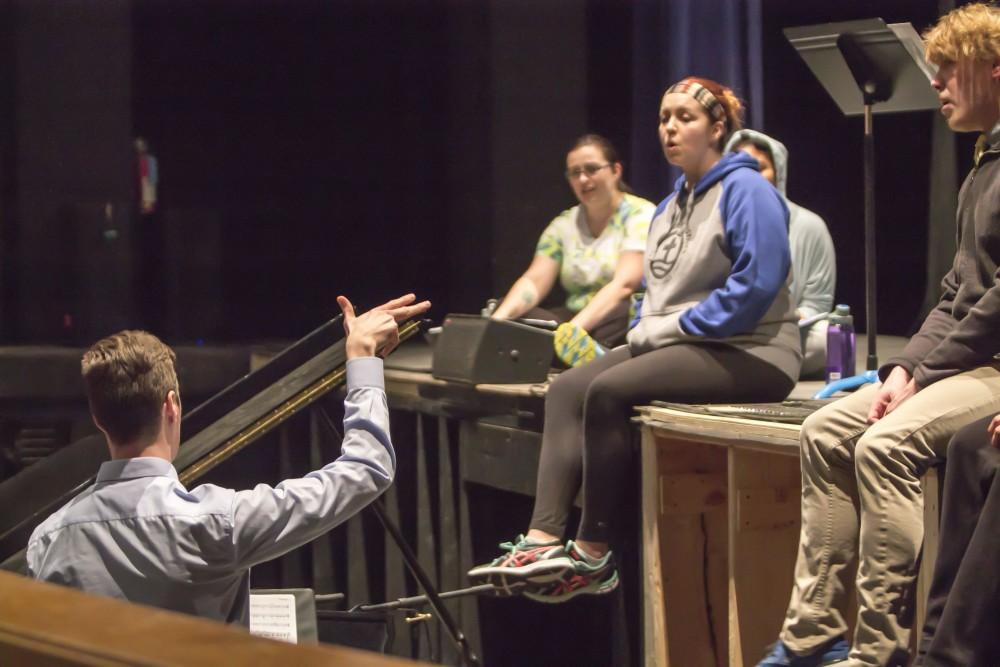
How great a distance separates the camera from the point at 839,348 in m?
4.29

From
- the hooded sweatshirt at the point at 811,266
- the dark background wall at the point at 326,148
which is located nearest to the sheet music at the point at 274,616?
the hooded sweatshirt at the point at 811,266

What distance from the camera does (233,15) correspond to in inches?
284

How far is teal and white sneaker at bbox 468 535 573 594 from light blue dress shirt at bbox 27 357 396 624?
1.43 meters

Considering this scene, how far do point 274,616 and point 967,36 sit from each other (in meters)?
1.64

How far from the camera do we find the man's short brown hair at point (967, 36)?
8.65 feet

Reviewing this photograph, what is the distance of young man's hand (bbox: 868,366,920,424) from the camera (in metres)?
2.64

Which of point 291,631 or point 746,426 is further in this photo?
point 746,426

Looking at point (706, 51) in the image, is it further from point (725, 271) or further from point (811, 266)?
point (725, 271)

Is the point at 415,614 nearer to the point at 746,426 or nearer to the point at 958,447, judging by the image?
the point at 746,426

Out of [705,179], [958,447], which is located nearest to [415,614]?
[705,179]

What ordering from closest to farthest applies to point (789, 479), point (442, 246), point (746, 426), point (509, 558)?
1. point (746, 426)
2. point (789, 479)
3. point (509, 558)
4. point (442, 246)

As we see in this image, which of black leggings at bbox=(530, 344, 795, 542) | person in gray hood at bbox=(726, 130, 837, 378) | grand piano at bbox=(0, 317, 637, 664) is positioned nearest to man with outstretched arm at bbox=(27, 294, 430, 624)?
grand piano at bbox=(0, 317, 637, 664)

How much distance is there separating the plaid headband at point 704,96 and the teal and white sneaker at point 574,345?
898 mm

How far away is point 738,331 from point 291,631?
134 centimetres
